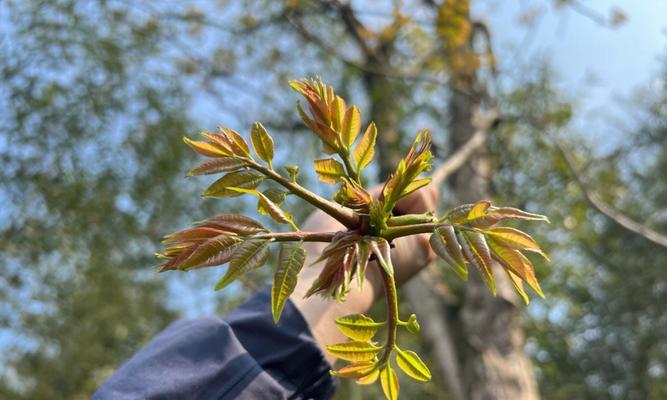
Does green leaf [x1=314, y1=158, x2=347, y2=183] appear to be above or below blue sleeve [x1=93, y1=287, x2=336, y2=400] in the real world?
above

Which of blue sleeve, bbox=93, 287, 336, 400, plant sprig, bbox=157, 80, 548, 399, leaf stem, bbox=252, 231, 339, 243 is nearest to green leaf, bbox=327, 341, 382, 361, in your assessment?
plant sprig, bbox=157, 80, 548, 399

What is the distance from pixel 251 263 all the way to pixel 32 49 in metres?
3.20

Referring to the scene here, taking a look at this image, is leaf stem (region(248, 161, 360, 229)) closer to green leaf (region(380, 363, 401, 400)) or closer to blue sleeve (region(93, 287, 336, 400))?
green leaf (region(380, 363, 401, 400))

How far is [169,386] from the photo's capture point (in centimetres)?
71

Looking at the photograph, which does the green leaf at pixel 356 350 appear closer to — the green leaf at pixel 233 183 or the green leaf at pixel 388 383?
the green leaf at pixel 388 383

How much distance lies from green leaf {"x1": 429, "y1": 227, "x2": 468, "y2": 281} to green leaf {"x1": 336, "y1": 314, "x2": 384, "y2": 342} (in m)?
0.10

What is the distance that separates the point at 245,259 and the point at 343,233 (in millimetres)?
76

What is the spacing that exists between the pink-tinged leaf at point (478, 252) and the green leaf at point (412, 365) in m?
0.11

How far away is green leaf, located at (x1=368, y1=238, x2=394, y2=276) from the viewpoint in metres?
0.44

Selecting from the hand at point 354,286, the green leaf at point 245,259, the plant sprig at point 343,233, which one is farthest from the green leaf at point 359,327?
the hand at point 354,286

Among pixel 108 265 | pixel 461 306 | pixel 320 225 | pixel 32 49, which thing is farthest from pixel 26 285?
pixel 320 225

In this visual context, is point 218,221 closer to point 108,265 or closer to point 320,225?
point 320,225

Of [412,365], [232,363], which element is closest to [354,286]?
[232,363]

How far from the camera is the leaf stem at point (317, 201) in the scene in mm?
472
